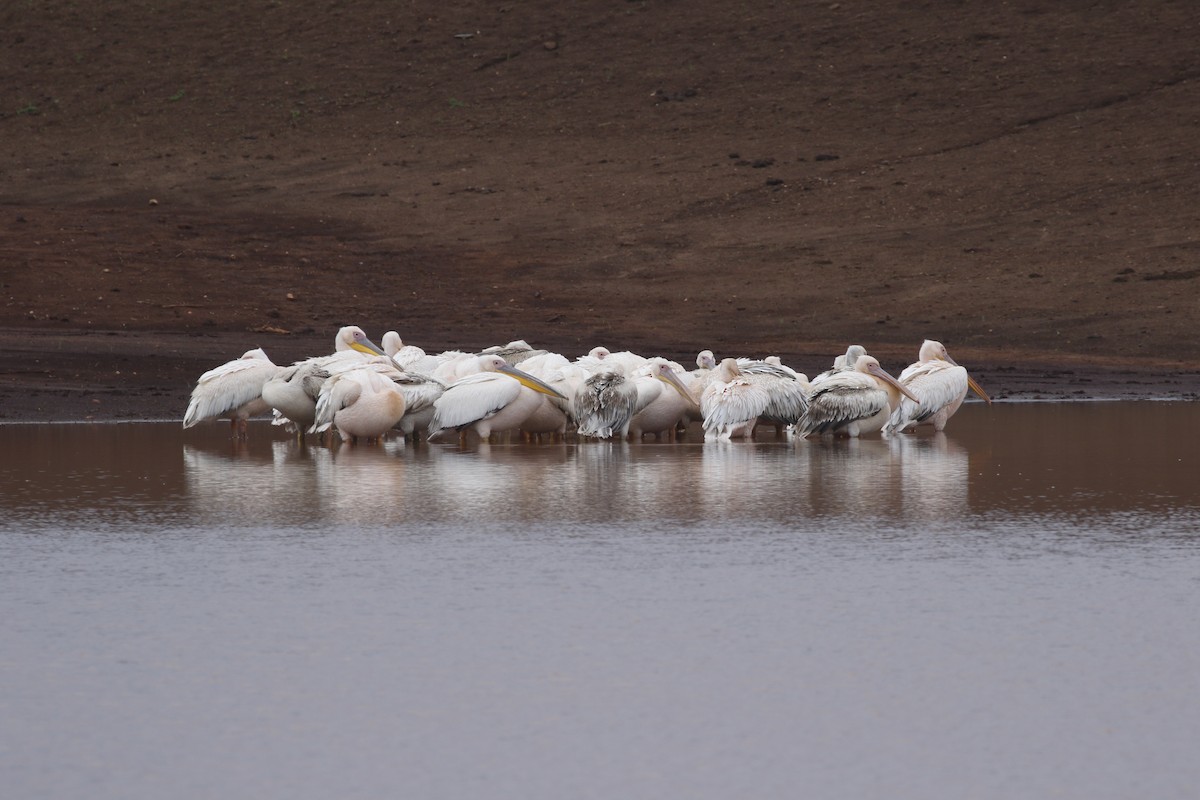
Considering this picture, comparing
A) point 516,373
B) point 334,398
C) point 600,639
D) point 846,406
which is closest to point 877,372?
point 846,406

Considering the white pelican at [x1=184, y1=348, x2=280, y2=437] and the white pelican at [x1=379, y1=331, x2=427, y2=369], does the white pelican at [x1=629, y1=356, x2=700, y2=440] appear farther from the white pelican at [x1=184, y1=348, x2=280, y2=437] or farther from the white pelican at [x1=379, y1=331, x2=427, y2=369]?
the white pelican at [x1=184, y1=348, x2=280, y2=437]

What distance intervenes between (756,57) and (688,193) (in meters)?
8.29

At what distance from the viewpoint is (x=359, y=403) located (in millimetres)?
11297

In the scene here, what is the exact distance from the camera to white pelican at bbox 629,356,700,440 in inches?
471

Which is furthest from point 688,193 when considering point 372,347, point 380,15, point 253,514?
point 253,514

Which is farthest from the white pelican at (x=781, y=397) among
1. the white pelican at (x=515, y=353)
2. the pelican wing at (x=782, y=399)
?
the white pelican at (x=515, y=353)

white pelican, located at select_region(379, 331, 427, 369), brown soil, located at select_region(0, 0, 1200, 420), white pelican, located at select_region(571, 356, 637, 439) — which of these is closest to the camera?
white pelican, located at select_region(571, 356, 637, 439)

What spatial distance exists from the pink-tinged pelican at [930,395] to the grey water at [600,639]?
3.50 meters

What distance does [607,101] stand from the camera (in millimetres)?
37219

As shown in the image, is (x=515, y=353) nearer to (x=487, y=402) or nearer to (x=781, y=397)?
(x=487, y=402)

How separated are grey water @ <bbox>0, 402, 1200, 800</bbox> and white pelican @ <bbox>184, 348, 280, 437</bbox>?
123 inches

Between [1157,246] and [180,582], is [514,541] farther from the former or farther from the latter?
[1157,246]

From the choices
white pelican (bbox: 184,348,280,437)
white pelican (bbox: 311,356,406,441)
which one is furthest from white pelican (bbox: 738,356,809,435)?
white pelican (bbox: 184,348,280,437)

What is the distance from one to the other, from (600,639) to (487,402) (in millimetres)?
6467
